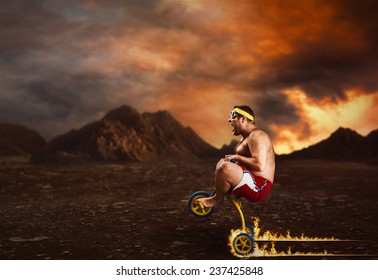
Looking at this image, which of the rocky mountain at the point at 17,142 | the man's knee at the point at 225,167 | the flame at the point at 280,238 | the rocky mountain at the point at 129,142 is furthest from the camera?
the rocky mountain at the point at 17,142

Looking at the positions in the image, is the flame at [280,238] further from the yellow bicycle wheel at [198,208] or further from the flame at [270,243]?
the yellow bicycle wheel at [198,208]

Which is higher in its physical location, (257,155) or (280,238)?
(257,155)

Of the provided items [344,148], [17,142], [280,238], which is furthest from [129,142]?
[280,238]

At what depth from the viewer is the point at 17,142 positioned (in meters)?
33.4

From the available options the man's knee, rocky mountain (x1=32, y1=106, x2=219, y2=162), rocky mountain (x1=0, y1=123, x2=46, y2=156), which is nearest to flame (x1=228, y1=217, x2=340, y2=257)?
the man's knee

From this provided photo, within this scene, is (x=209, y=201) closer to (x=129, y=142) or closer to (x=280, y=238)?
(x=280, y=238)

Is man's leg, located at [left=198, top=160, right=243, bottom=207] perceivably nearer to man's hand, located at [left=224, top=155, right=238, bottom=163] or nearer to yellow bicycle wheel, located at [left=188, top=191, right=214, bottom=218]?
man's hand, located at [left=224, top=155, right=238, bottom=163]

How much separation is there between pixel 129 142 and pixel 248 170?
2331cm

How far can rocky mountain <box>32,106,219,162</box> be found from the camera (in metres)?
26.2

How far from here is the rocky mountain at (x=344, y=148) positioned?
23000 millimetres

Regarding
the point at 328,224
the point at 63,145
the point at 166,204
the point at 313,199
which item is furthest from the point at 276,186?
the point at 63,145

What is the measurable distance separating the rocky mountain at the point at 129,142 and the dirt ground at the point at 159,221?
48.1 feet

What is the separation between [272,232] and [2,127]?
33754 mm

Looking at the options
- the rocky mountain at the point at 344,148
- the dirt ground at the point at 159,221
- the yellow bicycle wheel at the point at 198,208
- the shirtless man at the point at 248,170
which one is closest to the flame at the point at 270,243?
the dirt ground at the point at 159,221
